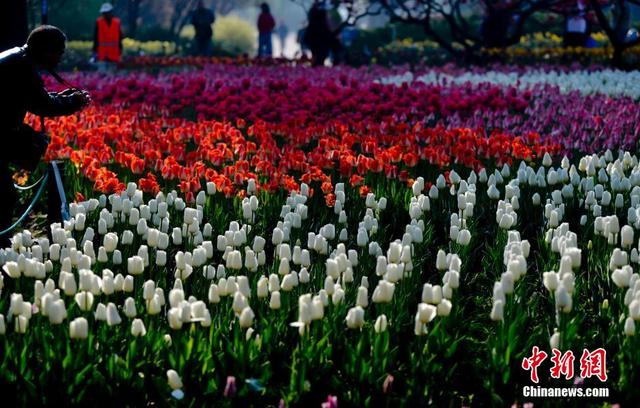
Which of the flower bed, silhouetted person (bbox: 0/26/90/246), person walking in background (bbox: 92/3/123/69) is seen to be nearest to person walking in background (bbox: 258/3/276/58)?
person walking in background (bbox: 92/3/123/69)

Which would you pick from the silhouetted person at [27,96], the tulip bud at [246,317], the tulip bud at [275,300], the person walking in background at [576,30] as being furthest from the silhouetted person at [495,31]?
the tulip bud at [246,317]

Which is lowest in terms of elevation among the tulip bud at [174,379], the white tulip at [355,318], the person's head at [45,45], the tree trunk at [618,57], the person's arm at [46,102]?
the tulip bud at [174,379]

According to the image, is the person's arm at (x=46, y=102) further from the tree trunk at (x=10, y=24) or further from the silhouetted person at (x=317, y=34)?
the silhouetted person at (x=317, y=34)

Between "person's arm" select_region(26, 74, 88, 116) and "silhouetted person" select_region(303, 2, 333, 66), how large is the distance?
17234 mm

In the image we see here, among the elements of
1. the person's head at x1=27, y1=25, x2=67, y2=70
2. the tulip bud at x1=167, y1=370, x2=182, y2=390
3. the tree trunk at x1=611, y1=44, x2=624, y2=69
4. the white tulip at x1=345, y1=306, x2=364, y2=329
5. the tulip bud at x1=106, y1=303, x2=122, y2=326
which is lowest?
the tulip bud at x1=167, y1=370, x2=182, y2=390

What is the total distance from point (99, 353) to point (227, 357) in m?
0.52

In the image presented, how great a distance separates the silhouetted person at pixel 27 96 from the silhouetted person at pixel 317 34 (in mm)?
17369

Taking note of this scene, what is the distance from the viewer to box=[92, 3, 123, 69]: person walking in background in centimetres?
2123

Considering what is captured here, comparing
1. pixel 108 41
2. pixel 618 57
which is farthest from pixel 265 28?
pixel 618 57

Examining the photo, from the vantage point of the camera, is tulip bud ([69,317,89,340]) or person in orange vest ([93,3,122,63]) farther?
person in orange vest ([93,3,122,63])

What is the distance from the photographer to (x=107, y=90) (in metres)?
13.3

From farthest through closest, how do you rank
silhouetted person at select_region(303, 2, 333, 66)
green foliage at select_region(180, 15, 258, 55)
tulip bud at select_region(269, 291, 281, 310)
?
green foliage at select_region(180, 15, 258, 55)
silhouetted person at select_region(303, 2, 333, 66)
tulip bud at select_region(269, 291, 281, 310)

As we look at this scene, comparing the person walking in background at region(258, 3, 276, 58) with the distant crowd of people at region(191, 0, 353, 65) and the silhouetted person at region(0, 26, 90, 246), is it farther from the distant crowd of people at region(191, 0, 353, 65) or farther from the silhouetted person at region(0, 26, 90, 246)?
the silhouetted person at region(0, 26, 90, 246)

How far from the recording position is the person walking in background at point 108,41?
836 inches
